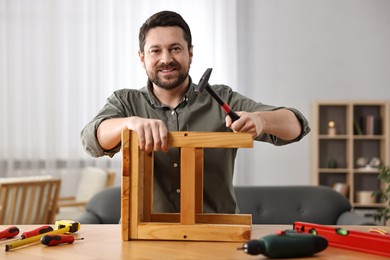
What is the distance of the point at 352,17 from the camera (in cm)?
622

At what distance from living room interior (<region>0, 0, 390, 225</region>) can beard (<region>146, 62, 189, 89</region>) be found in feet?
14.3

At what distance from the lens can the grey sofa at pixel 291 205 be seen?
10.7 feet

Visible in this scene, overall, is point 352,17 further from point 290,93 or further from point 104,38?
point 104,38

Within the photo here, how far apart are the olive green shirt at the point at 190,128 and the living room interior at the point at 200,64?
4210 millimetres

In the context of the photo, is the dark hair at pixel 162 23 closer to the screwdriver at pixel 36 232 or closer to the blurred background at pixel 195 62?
the screwdriver at pixel 36 232

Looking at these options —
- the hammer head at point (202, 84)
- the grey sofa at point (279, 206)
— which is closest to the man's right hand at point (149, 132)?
the hammer head at point (202, 84)

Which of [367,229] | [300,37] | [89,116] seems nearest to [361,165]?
[300,37]

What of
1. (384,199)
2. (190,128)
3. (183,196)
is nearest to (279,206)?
(190,128)

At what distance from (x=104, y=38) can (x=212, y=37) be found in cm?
110

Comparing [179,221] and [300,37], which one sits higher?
[300,37]

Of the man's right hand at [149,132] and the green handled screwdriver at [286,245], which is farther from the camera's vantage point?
the man's right hand at [149,132]

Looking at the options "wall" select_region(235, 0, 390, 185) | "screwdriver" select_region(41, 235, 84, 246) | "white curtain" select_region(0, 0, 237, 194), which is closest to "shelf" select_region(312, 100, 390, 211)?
"wall" select_region(235, 0, 390, 185)

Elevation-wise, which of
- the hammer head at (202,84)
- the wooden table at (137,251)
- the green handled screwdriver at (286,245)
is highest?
the hammer head at (202,84)

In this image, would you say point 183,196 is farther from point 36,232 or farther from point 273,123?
point 273,123
